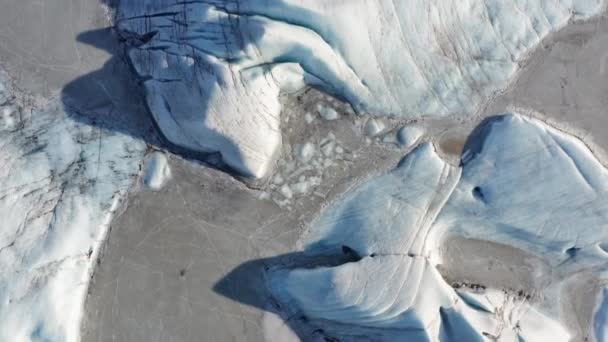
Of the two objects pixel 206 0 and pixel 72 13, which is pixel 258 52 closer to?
pixel 206 0

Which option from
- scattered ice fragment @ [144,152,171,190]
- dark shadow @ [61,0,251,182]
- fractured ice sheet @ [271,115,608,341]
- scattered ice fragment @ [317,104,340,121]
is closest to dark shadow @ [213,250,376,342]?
fractured ice sheet @ [271,115,608,341]

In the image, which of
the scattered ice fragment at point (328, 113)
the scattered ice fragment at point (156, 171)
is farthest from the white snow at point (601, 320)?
the scattered ice fragment at point (156, 171)

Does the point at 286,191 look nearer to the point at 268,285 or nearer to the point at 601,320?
the point at 268,285

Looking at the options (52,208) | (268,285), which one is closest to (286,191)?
(268,285)

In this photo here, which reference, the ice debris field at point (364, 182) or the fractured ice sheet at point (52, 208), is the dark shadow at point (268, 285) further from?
the fractured ice sheet at point (52, 208)

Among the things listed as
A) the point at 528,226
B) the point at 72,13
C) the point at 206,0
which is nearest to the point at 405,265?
the point at 528,226
